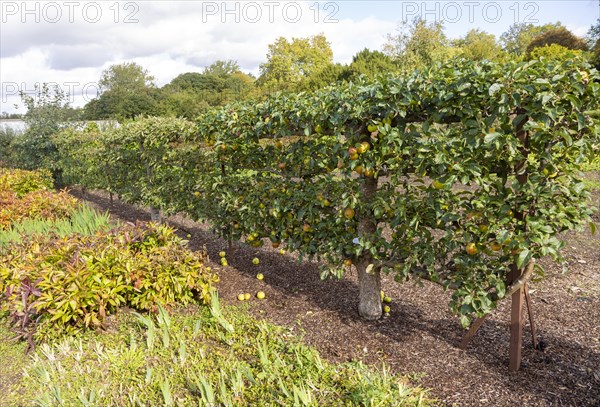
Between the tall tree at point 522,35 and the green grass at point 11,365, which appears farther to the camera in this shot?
the tall tree at point 522,35

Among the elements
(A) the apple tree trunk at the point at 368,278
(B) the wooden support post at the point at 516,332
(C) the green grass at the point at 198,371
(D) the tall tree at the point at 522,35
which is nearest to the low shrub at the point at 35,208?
→ (C) the green grass at the point at 198,371

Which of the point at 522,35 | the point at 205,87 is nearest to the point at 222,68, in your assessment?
the point at 205,87

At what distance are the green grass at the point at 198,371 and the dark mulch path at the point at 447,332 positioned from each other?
263 millimetres

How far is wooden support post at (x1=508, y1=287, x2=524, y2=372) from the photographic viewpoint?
280cm

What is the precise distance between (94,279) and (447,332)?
2.88 meters

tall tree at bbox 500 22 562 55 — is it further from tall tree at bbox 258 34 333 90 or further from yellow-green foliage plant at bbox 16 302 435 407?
yellow-green foliage plant at bbox 16 302 435 407

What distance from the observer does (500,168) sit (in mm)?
2766

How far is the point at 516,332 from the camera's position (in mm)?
2803

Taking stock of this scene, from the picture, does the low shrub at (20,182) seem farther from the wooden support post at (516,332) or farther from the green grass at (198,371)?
the wooden support post at (516,332)

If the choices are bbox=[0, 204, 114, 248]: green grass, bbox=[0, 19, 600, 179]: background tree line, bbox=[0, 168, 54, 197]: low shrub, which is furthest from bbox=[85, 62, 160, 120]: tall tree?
bbox=[0, 204, 114, 248]: green grass

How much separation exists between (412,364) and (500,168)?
147cm

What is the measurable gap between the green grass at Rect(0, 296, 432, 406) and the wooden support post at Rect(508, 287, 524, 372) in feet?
2.31

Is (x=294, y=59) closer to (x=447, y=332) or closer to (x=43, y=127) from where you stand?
(x=43, y=127)

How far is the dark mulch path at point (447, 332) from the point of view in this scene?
2.67m
